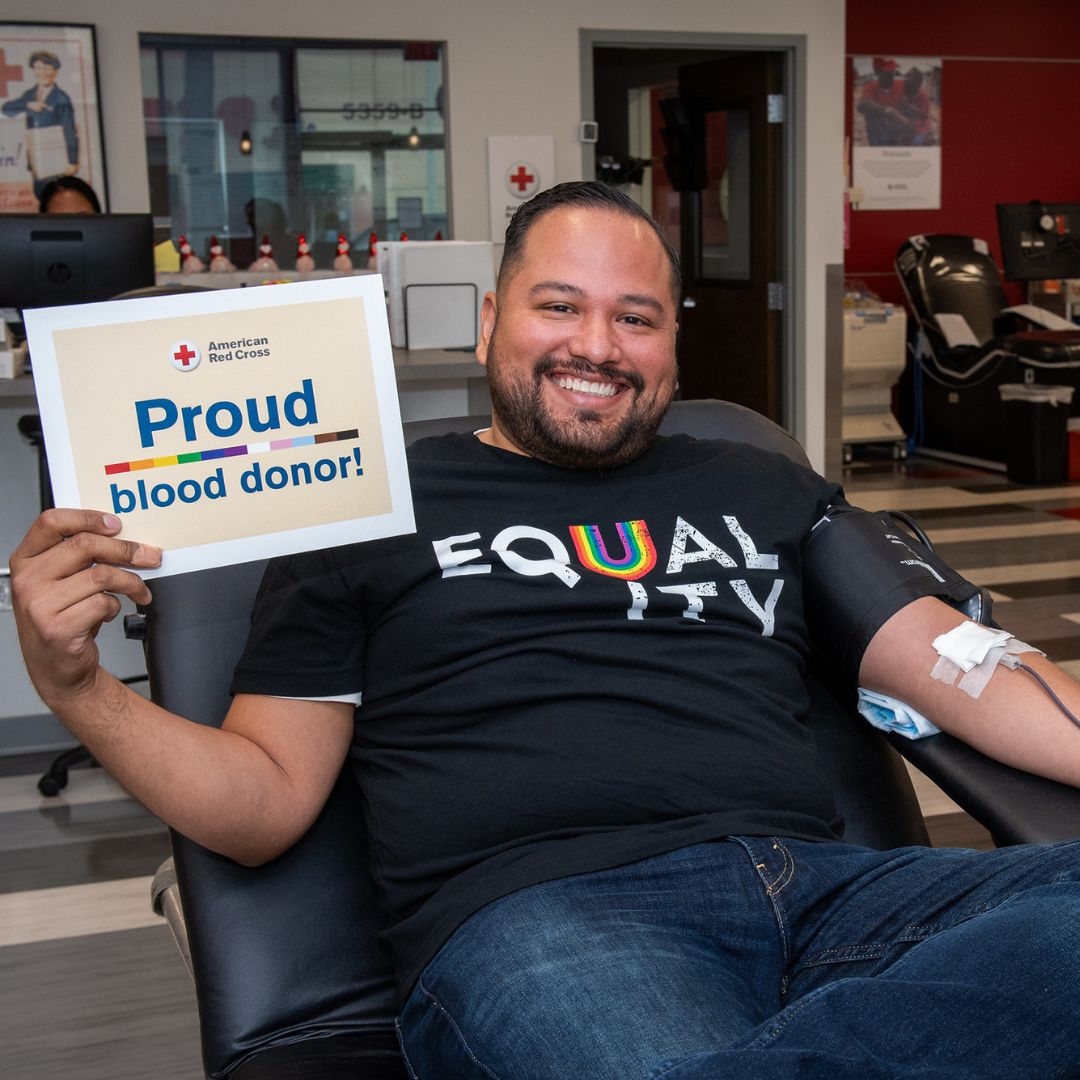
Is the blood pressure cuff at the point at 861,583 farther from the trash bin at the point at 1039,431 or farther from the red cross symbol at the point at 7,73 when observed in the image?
the trash bin at the point at 1039,431

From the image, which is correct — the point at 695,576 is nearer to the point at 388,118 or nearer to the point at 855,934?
the point at 855,934

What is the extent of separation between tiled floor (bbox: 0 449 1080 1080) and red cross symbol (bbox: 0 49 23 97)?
304 centimetres

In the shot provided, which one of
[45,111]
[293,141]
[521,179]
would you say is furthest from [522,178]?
[45,111]

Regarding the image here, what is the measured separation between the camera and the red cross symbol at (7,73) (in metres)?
5.20

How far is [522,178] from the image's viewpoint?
18.8 feet

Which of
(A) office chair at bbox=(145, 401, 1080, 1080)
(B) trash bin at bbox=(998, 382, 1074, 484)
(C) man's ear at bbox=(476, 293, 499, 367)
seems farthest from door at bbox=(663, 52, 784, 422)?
(A) office chair at bbox=(145, 401, 1080, 1080)

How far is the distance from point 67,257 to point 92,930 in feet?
5.93

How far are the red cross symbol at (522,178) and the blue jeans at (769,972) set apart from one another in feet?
15.6

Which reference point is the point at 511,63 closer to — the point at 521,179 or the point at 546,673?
the point at 521,179

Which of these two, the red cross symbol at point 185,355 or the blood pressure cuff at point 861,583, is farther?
the blood pressure cuff at point 861,583

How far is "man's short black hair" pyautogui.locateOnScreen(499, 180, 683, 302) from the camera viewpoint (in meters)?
1.58

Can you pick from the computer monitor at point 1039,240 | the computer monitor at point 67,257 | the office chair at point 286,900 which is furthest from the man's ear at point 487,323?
the computer monitor at point 1039,240

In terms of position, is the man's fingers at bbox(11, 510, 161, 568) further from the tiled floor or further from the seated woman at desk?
the seated woman at desk

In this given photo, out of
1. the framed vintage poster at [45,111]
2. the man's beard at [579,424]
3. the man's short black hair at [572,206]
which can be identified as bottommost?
the man's beard at [579,424]
